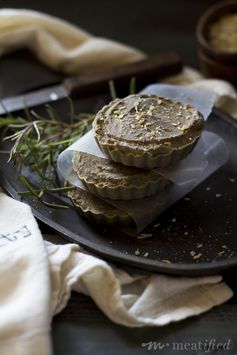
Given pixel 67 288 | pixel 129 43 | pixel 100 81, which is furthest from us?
pixel 129 43

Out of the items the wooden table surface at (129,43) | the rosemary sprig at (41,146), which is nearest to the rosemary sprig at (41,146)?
the rosemary sprig at (41,146)

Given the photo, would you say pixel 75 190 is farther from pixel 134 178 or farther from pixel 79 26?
pixel 79 26

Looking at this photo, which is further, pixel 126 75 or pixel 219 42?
pixel 219 42

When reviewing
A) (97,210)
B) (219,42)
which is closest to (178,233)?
(97,210)

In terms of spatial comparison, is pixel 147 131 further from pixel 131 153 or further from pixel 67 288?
pixel 67 288

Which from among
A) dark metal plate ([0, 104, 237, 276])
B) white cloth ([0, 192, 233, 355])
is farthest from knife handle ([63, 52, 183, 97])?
white cloth ([0, 192, 233, 355])

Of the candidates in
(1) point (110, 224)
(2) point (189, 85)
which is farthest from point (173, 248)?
(2) point (189, 85)
